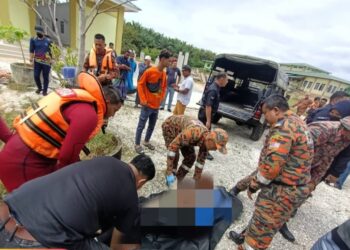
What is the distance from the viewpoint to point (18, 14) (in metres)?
10.8

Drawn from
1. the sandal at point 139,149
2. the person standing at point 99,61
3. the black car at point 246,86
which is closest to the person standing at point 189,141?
the sandal at point 139,149

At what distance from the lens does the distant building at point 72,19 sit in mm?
10203

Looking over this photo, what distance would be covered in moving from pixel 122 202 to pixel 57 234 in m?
0.33

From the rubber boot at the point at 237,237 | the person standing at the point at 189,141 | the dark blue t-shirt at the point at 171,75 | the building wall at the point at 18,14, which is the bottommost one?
the rubber boot at the point at 237,237

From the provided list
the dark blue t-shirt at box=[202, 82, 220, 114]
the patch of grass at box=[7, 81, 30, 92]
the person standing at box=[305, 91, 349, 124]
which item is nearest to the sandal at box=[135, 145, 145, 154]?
the dark blue t-shirt at box=[202, 82, 220, 114]

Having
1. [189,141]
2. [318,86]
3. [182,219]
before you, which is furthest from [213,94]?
[318,86]

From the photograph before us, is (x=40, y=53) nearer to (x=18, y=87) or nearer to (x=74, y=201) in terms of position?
(x=18, y=87)

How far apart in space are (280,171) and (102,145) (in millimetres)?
2464

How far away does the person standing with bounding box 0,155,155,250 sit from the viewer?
39.6 inches

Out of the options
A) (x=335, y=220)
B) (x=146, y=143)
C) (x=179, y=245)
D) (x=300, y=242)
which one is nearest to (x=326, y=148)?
(x=300, y=242)

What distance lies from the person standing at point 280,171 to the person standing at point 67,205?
1338mm

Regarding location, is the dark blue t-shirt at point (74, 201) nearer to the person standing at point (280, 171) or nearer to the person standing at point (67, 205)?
the person standing at point (67, 205)

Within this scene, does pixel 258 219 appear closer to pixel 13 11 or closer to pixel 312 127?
pixel 312 127

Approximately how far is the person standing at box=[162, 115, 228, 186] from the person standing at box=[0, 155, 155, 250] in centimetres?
109
